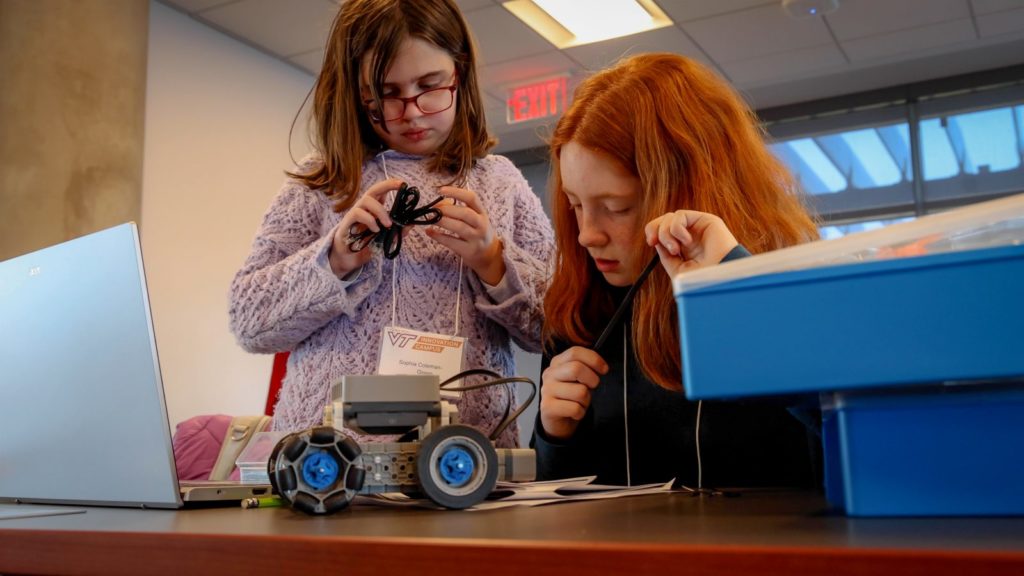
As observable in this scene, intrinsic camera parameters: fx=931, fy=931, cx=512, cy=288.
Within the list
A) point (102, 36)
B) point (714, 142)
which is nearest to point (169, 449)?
point (714, 142)

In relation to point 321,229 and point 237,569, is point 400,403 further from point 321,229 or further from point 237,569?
point 321,229

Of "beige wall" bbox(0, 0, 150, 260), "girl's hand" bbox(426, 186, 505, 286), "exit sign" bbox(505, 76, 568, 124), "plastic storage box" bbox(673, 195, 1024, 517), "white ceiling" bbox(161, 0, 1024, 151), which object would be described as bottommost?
"plastic storage box" bbox(673, 195, 1024, 517)

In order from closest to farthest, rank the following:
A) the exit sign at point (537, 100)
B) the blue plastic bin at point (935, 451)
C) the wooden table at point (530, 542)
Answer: the wooden table at point (530, 542), the blue plastic bin at point (935, 451), the exit sign at point (537, 100)

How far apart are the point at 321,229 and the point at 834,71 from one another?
3.78 m

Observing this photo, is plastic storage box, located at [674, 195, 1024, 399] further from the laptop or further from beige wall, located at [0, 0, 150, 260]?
beige wall, located at [0, 0, 150, 260]

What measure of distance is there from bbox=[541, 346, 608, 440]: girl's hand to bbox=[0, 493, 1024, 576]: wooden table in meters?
0.27

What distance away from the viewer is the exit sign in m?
4.44

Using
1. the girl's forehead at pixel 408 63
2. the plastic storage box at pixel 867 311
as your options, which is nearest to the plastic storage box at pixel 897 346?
the plastic storage box at pixel 867 311

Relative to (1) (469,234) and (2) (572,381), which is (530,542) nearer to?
(2) (572,381)

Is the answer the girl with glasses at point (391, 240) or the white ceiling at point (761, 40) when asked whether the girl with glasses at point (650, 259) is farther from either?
the white ceiling at point (761, 40)

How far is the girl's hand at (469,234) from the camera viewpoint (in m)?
1.08

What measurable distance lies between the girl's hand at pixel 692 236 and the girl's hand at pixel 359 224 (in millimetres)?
343

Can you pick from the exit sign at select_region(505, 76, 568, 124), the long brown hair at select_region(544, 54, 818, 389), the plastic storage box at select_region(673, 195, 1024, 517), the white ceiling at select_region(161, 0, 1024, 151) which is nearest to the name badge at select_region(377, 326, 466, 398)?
the long brown hair at select_region(544, 54, 818, 389)

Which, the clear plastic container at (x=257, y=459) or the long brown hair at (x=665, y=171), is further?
the long brown hair at (x=665, y=171)
